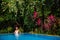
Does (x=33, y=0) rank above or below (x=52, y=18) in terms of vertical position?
above

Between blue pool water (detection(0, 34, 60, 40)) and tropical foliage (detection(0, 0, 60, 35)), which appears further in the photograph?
tropical foliage (detection(0, 0, 60, 35))

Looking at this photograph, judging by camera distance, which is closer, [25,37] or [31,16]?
[25,37]

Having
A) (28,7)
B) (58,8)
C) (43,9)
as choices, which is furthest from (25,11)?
(58,8)

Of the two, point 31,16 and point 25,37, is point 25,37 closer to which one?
point 25,37

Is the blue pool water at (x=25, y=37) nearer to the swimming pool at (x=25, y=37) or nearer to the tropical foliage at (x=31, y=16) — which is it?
the swimming pool at (x=25, y=37)

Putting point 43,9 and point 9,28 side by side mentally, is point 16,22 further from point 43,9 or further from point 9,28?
point 43,9

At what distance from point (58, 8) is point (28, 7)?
128 inches

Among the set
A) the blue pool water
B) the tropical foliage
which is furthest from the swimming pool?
the tropical foliage

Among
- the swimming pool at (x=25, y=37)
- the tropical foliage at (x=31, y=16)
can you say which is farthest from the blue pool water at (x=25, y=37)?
the tropical foliage at (x=31, y=16)

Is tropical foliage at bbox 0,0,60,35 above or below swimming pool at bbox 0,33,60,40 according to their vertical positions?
above

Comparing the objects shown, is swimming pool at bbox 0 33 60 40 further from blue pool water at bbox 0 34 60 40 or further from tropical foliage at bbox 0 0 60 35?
tropical foliage at bbox 0 0 60 35

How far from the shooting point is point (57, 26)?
66.3 feet

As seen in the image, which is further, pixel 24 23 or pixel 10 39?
pixel 24 23

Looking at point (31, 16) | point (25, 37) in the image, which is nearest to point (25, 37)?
point (25, 37)
